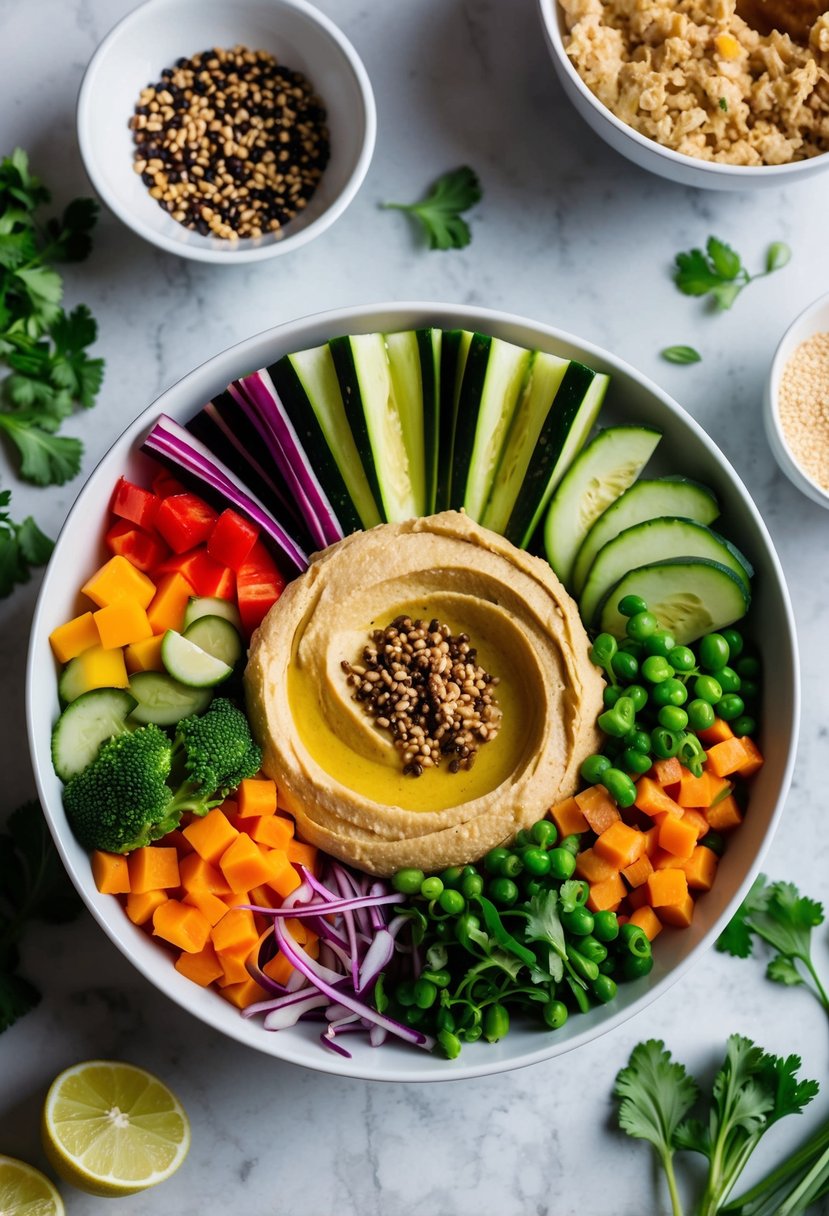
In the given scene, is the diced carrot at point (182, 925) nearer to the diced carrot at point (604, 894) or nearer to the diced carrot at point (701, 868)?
the diced carrot at point (604, 894)

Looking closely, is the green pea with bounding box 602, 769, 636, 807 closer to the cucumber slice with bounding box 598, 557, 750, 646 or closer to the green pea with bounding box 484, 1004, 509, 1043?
the cucumber slice with bounding box 598, 557, 750, 646

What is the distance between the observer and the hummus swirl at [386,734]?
4145mm

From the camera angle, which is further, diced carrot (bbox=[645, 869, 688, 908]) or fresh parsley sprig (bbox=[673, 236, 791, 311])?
fresh parsley sprig (bbox=[673, 236, 791, 311])

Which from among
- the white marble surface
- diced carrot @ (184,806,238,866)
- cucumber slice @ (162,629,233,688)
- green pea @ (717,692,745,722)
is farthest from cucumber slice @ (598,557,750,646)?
diced carrot @ (184,806,238,866)

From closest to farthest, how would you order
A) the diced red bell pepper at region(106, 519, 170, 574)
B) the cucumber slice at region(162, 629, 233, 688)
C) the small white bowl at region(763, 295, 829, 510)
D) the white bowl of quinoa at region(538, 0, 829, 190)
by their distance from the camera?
the cucumber slice at region(162, 629, 233, 688) < the diced red bell pepper at region(106, 519, 170, 574) < the white bowl of quinoa at region(538, 0, 829, 190) < the small white bowl at region(763, 295, 829, 510)

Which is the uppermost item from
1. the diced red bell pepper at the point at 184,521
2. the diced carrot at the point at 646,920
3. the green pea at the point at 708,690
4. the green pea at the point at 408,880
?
the green pea at the point at 708,690

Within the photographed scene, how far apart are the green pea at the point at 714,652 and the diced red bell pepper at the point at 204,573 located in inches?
72.5

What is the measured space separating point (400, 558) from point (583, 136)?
85.5 inches

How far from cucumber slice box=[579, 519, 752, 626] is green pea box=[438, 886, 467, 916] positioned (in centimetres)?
130

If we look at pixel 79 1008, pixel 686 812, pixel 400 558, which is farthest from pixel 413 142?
pixel 79 1008

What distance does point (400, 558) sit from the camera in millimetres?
4273

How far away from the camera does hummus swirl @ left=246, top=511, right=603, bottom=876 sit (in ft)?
13.6

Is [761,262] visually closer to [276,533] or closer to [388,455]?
[388,455]

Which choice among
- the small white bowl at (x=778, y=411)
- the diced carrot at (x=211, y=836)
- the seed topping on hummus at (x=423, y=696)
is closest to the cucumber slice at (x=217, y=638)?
the seed topping on hummus at (x=423, y=696)
